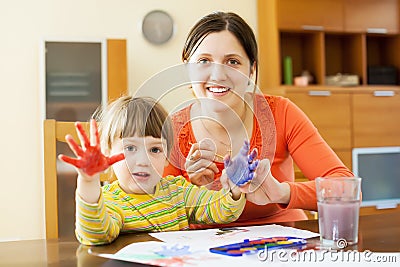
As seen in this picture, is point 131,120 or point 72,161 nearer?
point 72,161

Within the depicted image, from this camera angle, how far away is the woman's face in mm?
1394

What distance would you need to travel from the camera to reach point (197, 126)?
1515 mm

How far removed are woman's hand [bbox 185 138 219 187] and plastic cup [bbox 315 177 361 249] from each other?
0.33 m

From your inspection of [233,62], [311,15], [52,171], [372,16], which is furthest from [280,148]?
[372,16]

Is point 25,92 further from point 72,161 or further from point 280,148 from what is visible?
point 72,161

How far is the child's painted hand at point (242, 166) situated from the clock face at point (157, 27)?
2.67m

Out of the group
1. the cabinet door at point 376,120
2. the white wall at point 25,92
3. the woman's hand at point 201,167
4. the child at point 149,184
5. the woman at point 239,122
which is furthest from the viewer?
the cabinet door at point 376,120

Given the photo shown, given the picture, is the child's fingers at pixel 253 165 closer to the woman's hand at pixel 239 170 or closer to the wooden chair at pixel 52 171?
the woman's hand at pixel 239 170

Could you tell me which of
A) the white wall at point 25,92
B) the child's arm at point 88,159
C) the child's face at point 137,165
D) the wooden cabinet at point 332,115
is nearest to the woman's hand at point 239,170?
the child's face at point 137,165

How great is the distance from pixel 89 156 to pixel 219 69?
62 cm

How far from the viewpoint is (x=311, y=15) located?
12.2 ft

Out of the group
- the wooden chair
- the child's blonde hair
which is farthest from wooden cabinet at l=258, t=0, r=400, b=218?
the child's blonde hair

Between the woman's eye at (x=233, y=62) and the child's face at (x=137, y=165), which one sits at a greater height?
the woman's eye at (x=233, y=62)

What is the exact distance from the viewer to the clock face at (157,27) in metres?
3.63
